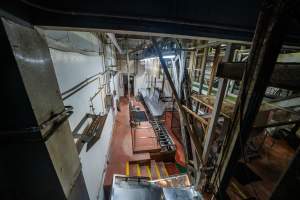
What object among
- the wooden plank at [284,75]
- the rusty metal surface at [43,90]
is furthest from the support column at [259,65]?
the rusty metal surface at [43,90]

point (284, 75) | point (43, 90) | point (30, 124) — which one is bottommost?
point (30, 124)

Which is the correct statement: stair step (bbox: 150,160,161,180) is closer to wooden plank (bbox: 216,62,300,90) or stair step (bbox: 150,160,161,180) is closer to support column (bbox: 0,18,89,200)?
support column (bbox: 0,18,89,200)

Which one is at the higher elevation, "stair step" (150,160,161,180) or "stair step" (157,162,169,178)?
"stair step" (150,160,161,180)

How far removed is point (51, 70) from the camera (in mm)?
1021

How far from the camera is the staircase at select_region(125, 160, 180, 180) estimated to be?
4.62 meters

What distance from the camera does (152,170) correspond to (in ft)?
16.1

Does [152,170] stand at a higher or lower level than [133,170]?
lower

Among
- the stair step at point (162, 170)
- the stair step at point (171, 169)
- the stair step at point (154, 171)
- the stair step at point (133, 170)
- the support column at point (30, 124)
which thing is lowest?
the stair step at point (171, 169)

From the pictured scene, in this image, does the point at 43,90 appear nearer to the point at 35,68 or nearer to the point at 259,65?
the point at 35,68

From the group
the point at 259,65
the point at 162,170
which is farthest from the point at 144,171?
the point at 259,65

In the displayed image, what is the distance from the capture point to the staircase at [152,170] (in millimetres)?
4619

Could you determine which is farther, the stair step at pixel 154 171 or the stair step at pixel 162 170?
the stair step at pixel 162 170

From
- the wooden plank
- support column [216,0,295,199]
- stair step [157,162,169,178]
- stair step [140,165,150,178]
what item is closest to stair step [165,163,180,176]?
stair step [157,162,169,178]

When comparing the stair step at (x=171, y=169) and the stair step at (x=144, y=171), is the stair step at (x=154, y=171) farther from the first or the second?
the stair step at (x=171, y=169)
